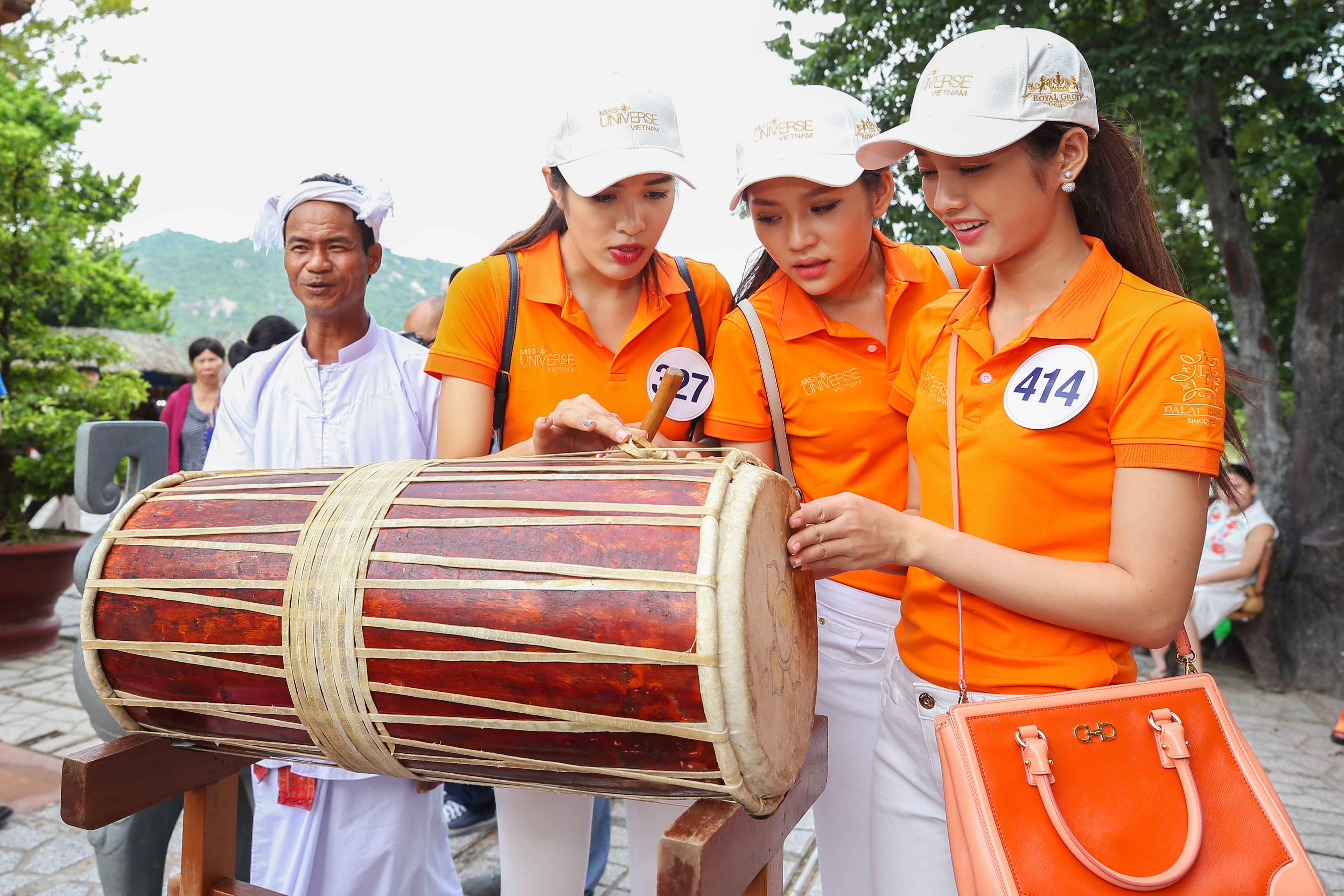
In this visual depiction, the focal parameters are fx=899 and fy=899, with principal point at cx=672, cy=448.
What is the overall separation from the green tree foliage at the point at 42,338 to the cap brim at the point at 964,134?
6.58m

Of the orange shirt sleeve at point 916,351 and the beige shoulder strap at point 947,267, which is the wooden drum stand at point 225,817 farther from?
the beige shoulder strap at point 947,267

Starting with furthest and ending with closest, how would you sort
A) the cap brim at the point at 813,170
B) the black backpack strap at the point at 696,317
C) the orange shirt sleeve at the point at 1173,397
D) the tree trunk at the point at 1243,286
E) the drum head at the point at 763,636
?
the tree trunk at the point at 1243,286 < the black backpack strap at the point at 696,317 < the cap brim at the point at 813,170 < the orange shirt sleeve at the point at 1173,397 < the drum head at the point at 763,636

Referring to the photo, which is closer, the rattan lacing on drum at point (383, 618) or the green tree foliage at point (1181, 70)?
the rattan lacing on drum at point (383, 618)

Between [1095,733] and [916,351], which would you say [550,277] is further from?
[1095,733]

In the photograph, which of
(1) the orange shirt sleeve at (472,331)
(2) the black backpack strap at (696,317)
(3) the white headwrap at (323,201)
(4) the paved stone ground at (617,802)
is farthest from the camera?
(4) the paved stone ground at (617,802)

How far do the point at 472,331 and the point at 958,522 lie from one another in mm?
1158

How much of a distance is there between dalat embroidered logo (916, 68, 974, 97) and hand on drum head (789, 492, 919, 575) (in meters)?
0.67

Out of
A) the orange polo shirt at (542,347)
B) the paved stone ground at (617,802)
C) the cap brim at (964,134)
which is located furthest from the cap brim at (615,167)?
the paved stone ground at (617,802)

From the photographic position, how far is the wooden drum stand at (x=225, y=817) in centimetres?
121

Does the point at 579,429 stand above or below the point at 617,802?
above

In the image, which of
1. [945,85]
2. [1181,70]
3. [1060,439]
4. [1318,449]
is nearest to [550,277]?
[945,85]

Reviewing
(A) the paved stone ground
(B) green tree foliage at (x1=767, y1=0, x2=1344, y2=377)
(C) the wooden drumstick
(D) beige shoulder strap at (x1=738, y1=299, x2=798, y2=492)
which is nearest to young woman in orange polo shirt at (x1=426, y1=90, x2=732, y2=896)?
(D) beige shoulder strap at (x1=738, y1=299, x2=798, y2=492)

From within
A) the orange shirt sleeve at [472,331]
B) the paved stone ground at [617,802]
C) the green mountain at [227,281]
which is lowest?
the paved stone ground at [617,802]

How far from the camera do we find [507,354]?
6.87 feet
